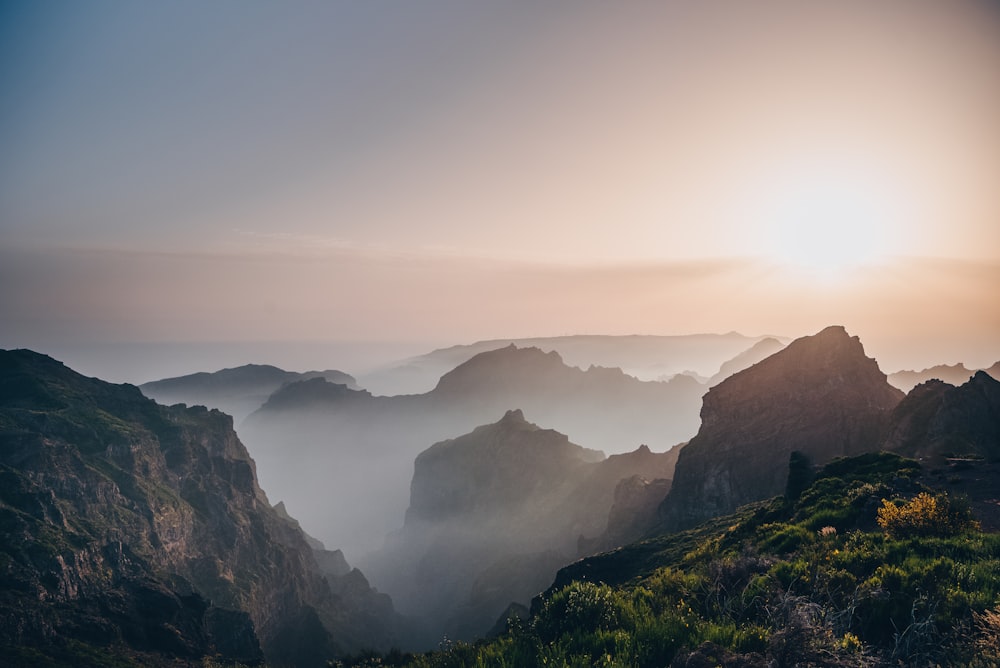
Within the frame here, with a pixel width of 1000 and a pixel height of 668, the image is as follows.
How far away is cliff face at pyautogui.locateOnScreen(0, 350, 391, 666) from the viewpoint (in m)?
61.1

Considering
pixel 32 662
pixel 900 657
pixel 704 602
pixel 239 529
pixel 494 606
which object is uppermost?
pixel 900 657

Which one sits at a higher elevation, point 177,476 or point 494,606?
point 177,476

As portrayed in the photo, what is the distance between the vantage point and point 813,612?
9.59m

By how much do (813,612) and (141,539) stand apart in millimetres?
109200

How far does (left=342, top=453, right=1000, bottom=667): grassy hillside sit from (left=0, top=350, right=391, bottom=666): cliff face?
72867 millimetres

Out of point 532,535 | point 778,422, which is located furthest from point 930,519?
point 532,535

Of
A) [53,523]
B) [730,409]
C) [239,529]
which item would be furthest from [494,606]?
[53,523]

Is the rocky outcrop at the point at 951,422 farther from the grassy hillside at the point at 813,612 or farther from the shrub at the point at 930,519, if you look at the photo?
the grassy hillside at the point at 813,612

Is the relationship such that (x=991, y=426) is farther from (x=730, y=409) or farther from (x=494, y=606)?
(x=494, y=606)

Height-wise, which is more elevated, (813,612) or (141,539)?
(813,612)

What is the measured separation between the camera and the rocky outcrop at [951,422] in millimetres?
52969

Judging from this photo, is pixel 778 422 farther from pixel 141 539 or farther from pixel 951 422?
pixel 141 539

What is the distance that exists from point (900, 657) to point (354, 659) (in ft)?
107

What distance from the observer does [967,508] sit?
16.0 meters
